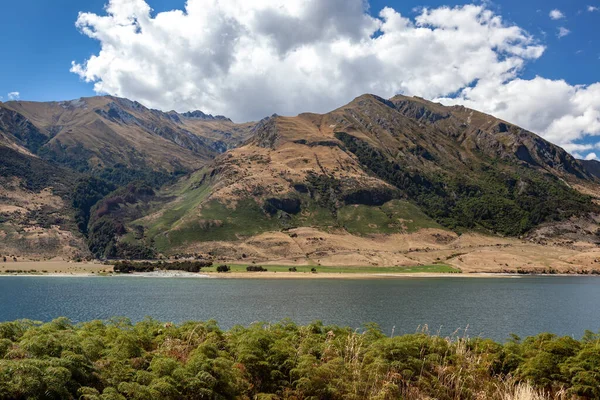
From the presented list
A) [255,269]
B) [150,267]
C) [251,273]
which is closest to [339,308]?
[251,273]

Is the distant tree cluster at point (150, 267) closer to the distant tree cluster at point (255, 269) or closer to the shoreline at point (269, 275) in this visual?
the shoreline at point (269, 275)

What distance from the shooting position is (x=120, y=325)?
26.7m

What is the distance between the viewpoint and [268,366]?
21422 millimetres

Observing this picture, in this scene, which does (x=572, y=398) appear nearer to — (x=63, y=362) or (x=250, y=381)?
(x=250, y=381)

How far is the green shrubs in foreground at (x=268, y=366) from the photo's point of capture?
16359mm

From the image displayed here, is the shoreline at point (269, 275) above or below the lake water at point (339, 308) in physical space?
below

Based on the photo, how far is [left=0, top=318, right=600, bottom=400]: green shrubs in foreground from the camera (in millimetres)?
16359

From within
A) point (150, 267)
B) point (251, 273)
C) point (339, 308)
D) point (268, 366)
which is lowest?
point (251, 273)

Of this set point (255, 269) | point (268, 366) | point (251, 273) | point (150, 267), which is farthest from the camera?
point (150, 267)

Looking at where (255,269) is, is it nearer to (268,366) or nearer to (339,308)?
(339,308)

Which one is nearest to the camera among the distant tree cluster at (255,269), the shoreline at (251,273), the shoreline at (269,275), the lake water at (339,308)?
the lake water at (339,308)

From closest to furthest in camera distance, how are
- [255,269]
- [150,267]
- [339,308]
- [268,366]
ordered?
[268,366], [339,308], [255,269], [150,267]

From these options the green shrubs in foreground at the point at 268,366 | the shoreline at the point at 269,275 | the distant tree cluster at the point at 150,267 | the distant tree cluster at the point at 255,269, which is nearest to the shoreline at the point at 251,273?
the shoreline at the point at 269,275

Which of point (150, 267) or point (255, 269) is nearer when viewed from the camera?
point (255, 269)
